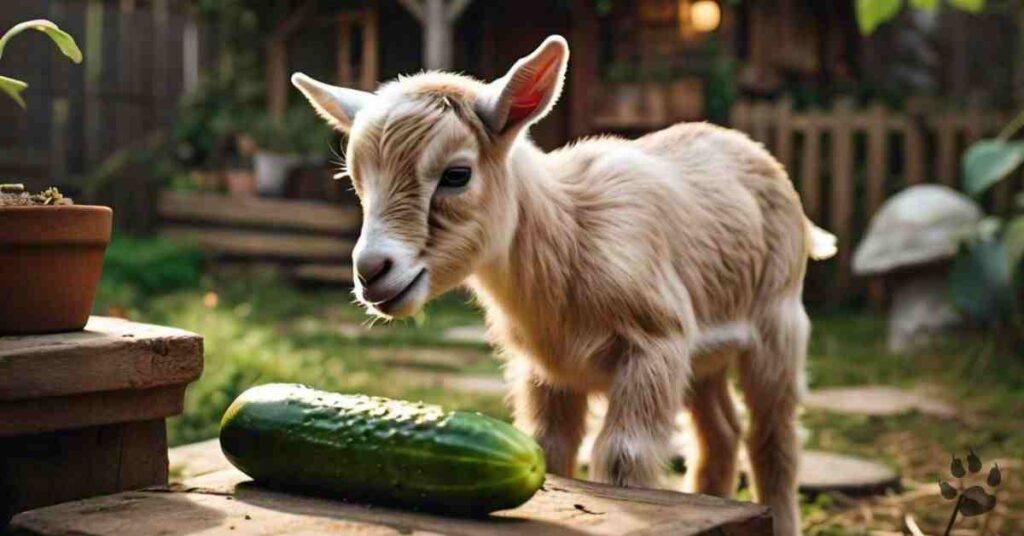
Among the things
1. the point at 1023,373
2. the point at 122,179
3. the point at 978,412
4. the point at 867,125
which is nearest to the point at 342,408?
the point at 978,412

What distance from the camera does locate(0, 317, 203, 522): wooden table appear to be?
244cm

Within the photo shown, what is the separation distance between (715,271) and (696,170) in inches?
12.8

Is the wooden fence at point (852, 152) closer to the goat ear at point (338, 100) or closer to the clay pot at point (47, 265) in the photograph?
the goat ear at point (338, 100)

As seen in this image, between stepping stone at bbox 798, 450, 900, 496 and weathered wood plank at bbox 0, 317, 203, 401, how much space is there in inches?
97.2

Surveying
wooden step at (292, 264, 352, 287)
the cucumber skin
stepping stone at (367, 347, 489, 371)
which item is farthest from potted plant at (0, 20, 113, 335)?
wooden step at (292, 264, 352, 287)

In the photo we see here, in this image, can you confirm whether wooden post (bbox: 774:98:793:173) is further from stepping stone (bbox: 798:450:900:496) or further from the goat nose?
the goat nose

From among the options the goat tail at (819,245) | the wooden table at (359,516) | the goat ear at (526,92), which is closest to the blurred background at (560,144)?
the goat tail at (819,245)

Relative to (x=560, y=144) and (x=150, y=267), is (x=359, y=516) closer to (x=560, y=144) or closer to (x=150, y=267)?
(x=150, y=267)

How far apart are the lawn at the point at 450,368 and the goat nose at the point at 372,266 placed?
0.96 ft

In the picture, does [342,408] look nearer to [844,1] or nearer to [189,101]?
[189,101]

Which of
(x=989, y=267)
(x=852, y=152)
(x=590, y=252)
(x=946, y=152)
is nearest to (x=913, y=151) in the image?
(x=946, y=152)

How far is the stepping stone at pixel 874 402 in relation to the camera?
621 cm

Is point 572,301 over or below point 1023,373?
over

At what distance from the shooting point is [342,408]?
2.49 metres
